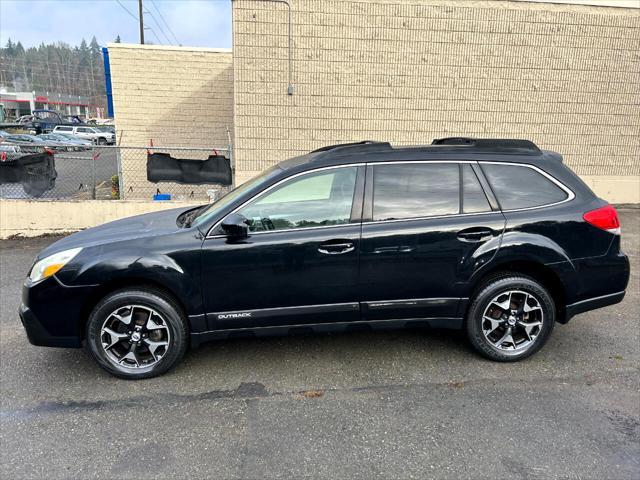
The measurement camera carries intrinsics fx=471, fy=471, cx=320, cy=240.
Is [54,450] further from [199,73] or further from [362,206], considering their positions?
[199,73]

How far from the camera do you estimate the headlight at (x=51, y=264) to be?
11.2 feet

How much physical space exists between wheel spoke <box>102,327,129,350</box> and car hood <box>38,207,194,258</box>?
2.11ft

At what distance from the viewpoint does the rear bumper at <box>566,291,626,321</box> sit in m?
3.77

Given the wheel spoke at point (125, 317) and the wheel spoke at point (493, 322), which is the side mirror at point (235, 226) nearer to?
the wheel spoke at point (125, 317)

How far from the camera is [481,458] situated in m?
2.68

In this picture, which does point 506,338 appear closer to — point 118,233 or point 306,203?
point 306,203

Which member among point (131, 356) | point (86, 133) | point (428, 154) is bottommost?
point (131, 356)

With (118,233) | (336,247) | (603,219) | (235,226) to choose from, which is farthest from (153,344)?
(603,219)

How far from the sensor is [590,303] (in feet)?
12.5

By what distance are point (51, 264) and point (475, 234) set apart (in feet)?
10.4

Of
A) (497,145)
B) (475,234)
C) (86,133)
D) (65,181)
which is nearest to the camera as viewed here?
(475,234)

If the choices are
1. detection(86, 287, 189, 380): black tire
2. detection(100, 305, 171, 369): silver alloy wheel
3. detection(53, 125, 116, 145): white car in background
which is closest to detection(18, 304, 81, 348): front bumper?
detection(86, 287, 189, 380): black tire

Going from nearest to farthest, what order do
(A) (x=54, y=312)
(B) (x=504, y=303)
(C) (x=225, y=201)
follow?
(A) (x=54, y=312) → (B) (x=504, y=303) → (C) (x=225, y=201)

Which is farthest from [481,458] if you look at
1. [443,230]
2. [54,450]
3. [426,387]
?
[54,450]
